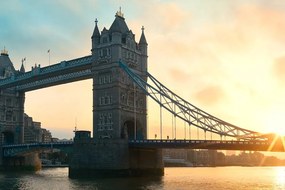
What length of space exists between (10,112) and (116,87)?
5037 cm

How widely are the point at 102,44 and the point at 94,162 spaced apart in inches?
1074

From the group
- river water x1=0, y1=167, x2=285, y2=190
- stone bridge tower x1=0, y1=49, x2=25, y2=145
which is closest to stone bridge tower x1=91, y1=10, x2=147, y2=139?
river water x1=0, y1=167, x2=285, y2=190

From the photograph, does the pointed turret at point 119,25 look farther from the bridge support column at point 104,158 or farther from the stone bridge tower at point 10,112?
the stone bridge tower at point 10,112

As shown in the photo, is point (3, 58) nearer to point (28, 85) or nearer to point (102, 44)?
point (28, 85)

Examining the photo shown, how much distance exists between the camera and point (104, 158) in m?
86.0

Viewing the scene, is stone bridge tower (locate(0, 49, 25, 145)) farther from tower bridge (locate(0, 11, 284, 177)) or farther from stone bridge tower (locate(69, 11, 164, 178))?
stone bridge tower (locate(69, 11, 164, 178))

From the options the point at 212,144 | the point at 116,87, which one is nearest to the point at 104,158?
the point at 116,87

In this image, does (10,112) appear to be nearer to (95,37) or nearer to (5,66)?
(5,66)

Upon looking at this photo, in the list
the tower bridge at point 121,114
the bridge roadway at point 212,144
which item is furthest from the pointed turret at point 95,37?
the bridge roadway at point 212,144

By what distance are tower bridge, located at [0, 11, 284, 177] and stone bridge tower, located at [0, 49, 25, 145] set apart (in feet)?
45.1

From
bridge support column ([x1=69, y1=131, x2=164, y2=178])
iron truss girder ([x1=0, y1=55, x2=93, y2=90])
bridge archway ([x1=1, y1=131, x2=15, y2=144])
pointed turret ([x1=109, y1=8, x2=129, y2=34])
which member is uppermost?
pointed turret ([x1=109, y1=8, x2=129, y2=34])

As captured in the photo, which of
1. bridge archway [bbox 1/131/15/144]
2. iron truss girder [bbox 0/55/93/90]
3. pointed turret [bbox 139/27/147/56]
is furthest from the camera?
bridge archway [bbox 1/131/15/144]

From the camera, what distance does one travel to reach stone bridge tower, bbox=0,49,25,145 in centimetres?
12962

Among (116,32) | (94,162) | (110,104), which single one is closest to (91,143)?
(94,162)
